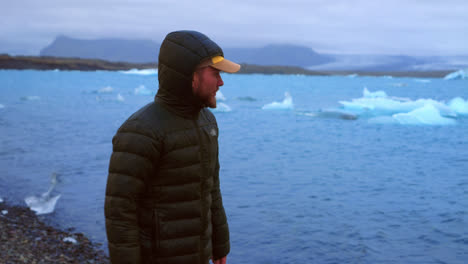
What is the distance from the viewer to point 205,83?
2.06 m

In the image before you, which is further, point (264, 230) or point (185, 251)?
point (264, 230)

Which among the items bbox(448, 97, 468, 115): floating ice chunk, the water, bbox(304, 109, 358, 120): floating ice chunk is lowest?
the water

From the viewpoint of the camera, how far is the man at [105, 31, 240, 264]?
1954mm

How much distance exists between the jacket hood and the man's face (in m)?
0.02

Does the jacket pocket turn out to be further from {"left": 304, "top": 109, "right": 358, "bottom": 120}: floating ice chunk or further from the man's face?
{"left": 304, "top": 109, "right": 358, "bottom": 120}: floating ice chunk

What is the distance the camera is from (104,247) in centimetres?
666

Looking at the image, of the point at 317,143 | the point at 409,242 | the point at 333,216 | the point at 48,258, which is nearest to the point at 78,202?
the point at 48,258

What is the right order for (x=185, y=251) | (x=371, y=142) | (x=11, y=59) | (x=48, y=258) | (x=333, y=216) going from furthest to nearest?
(x=11, y=59), (x=371, y=142), (x=333, y=216), (x=48, y=258), (x=185, y=251)

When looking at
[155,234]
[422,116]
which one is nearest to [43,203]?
[155,234]

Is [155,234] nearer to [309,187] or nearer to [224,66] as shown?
[224,66]

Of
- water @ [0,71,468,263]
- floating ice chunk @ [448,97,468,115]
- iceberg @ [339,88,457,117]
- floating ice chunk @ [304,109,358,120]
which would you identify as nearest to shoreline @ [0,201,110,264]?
water @ [0,71,468,263]

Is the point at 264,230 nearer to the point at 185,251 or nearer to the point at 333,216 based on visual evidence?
the point at 333,216

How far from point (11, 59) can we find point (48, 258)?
125m

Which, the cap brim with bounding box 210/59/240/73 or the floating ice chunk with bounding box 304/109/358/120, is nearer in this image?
the cap brim with bounding box 210/59/240/73
